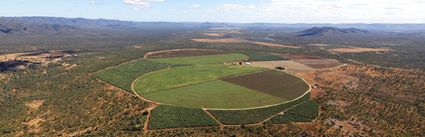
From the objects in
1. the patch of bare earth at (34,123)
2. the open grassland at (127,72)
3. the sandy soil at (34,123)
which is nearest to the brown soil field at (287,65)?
the open grassland at (127,72)

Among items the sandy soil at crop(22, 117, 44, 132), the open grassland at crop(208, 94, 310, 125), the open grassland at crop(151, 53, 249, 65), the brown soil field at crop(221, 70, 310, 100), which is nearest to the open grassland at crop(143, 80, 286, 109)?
the open grassland at crop(208, 94, 310, 125)

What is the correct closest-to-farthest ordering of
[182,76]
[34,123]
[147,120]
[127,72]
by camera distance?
[147,120] < [34,123] < [182,76] < [127,72]

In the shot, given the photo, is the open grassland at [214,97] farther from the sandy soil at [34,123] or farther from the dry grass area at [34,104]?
the dry grass area at [34,104]

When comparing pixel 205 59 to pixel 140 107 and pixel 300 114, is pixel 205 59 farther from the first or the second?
pixel 300 114

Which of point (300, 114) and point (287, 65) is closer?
point (300, 114)

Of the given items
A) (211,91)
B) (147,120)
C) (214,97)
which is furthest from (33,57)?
(147,120)

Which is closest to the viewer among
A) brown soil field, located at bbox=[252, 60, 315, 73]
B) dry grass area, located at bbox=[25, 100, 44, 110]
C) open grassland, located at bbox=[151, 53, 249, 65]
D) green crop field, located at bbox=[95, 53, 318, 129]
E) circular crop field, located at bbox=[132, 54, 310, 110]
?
green crop field, located at bbox=[95, 53, 318, 129]

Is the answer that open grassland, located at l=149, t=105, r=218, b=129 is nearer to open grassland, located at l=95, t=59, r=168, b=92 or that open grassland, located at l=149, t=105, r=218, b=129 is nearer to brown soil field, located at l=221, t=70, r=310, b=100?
open grassland, located at l=95, t=59, r=168, b=92

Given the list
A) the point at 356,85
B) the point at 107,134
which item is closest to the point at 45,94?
the point at 107,134
